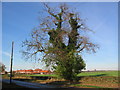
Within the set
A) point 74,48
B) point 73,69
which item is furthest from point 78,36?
point 73,69

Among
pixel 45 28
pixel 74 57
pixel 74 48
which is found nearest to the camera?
pixel 74 57

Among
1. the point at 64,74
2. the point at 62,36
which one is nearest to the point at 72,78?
the point at 64,74

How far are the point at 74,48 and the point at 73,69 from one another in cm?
315

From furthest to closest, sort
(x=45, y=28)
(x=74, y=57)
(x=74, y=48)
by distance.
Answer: (x=45, y=28)
(x=74, y=48)
(x=74, y=57)

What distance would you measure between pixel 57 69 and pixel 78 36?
5999mm

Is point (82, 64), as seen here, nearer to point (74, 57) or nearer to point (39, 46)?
point (74, 57)

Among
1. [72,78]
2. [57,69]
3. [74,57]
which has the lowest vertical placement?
[72,78]

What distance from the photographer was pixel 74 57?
701 inches

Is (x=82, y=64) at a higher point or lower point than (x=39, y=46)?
lower

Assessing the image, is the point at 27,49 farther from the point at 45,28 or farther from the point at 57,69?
the point at 57,69

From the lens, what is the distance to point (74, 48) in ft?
63.5

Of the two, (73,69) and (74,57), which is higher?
(74,57)

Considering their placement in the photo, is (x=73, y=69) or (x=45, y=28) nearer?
(x=73, y=69)

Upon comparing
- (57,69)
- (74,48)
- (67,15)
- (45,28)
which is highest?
(67,15)
